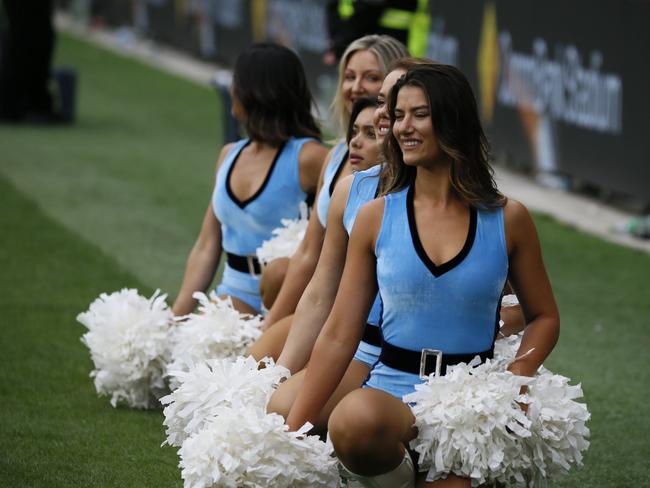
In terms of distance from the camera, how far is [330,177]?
4977 millimetres

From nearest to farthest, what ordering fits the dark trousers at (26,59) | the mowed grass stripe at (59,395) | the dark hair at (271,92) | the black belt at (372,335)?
the black belt at (372,335)
the mowed grass stripe at (59,395)
the dark hair at (271,92)
the dark trousers at (26,59)

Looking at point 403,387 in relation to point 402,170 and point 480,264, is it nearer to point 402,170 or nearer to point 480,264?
point 480,264

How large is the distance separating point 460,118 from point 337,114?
1.92 meters

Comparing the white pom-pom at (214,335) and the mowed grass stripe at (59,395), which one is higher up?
the white pom-pom at (214,335)

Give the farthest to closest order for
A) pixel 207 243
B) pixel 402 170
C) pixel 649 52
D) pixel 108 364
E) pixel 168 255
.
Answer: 1. pixel 649 52
2. pixel 168 255
3. pixel 207 243
4. pixel 108 364
5. pixel 402 170

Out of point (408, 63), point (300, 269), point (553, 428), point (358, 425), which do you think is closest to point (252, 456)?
point (358, 425)

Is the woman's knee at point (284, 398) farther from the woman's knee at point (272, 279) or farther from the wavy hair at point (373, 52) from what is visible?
the wavy hair at point (373, 52)

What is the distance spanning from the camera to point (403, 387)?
375 centimetres

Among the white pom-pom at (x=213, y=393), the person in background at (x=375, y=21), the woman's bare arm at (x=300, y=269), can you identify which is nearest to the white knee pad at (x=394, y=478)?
the white pom-pom at (x=213, y=393)

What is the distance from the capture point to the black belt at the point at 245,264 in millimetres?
5570

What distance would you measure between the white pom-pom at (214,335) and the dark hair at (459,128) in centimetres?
165

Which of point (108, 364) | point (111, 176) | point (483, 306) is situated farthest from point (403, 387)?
point (111, 176)

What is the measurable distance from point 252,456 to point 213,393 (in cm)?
39

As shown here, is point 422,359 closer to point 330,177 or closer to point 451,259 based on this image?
point 451,259
